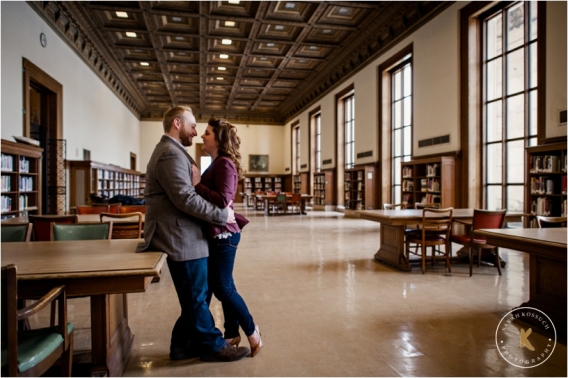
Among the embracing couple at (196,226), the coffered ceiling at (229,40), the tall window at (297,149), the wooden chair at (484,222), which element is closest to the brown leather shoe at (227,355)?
the embracing couple at (196,226)

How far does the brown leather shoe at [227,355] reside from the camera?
2.35m

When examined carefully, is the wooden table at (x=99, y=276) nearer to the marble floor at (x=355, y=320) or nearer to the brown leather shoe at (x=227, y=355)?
the marble floor at (x=355, y=320)

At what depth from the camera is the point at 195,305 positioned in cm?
221

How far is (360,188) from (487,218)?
774 centimetres

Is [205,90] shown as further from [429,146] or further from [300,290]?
[300,290]

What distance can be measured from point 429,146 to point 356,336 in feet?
23.2

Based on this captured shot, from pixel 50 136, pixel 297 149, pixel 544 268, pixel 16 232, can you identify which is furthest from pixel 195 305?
pixel 297 149

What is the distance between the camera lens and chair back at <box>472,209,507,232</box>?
15.2 feet

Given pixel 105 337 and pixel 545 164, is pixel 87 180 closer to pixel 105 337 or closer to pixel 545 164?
pixel 105 337

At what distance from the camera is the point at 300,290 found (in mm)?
4016

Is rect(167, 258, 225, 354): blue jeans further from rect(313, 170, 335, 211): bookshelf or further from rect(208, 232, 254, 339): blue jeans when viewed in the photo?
rect(313, 170, 335, 211): bookshelf

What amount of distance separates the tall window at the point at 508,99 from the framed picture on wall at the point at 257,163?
636 inches

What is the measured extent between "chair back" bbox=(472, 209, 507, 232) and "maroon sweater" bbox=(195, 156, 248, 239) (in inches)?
140

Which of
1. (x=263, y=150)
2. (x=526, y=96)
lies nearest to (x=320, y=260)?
(x=526, y=96)
